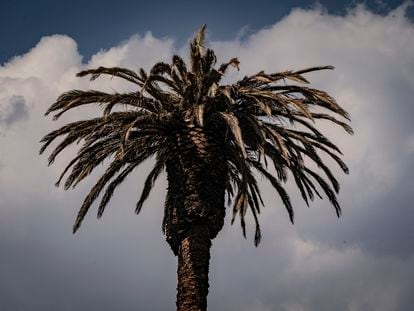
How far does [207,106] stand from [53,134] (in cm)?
438

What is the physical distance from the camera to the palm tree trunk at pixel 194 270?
565 inches

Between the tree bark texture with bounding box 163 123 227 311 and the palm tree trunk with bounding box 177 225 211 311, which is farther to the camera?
the tree bark texture with bounding box 163 123 227 311

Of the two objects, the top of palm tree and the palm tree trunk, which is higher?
the top of palm tree

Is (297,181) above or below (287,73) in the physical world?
below

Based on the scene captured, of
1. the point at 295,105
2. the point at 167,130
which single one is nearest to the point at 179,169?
Result: the point at 167,130

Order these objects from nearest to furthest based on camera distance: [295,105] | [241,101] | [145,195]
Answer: [295,105] → [241,101] → [145,195]

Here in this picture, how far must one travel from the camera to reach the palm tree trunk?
47.1 ft

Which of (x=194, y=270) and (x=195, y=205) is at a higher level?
(x=195, y=205)

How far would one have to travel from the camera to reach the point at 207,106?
15.7 metres

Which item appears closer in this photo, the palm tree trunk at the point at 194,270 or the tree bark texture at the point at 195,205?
the palm tree trunk at the point at 194,270

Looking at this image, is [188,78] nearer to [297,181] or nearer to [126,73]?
[126,73]

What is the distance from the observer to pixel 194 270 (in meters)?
14.6

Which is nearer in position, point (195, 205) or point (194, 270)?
point (194, 270)

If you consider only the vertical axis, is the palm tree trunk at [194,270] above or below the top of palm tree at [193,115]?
below
